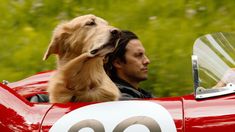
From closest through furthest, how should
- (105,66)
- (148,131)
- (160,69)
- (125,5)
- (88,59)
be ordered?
(148,131) < (88,59) < (105,66) < (160,69) < (125,5)

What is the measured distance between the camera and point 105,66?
414 cm

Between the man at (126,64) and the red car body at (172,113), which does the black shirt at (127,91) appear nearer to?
the man at (126,64)

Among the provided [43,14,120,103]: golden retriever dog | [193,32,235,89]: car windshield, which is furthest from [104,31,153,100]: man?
[193,32,235,89]: car windshield

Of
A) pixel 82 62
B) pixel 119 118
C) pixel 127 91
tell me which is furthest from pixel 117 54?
pixel 119 118

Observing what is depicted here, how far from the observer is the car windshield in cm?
347

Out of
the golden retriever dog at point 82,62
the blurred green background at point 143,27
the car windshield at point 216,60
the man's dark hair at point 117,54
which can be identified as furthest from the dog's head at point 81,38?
the blurred green background at point 143,27

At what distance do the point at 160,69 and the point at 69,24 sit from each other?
7.00 feet

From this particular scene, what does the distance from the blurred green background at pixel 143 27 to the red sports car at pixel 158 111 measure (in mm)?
1996

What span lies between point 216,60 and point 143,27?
10.0 feet

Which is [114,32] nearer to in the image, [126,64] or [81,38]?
[81,38]

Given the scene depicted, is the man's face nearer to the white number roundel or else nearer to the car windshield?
the car windshield

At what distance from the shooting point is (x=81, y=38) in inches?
148

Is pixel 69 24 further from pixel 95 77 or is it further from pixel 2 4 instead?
pixel 2 4

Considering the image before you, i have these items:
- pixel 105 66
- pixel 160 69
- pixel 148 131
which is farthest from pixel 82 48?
pixel 160 69
